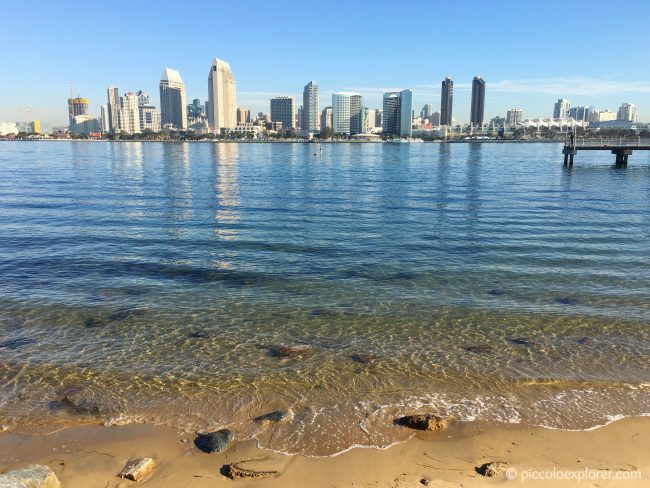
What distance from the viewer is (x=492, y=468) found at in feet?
23.8

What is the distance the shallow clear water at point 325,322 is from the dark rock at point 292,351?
7 centimetres

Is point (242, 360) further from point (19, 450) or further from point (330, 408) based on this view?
point (19, 450)

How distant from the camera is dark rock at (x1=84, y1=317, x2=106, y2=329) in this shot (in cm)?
1314

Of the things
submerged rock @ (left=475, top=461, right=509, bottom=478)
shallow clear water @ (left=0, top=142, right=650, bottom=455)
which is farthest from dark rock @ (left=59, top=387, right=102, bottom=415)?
submerged rock @ (left=475, top=461, right=509, bottom=478)

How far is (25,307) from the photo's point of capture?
47.6 feet

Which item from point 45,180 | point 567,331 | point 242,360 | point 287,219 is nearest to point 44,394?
point 242,360

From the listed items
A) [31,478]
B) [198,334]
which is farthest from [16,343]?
[31,478]

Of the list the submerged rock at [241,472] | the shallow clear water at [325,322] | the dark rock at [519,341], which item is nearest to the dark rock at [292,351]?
the shallow clear water at [325,322]

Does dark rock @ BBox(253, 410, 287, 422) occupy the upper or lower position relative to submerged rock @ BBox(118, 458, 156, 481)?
lower

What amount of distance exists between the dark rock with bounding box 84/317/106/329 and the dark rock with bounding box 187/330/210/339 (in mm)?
2696

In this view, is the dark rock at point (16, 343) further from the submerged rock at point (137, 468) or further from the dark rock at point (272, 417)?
the dark rock at point (272, 417)

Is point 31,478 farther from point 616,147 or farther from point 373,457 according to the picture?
point 616,147

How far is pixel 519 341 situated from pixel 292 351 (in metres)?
5.80

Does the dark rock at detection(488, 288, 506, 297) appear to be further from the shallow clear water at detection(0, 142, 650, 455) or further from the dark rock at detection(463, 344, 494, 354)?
the dark rock at detection(463, 344, 494, 354)
